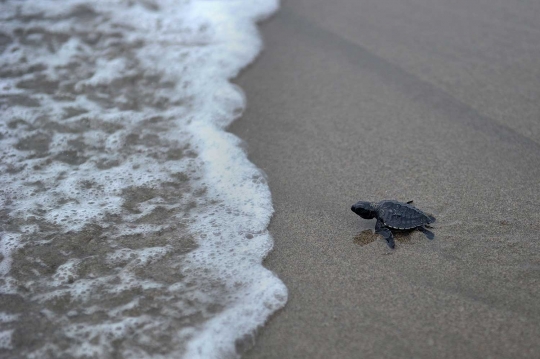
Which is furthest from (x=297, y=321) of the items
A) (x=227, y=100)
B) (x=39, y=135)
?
(x=39, y=135)

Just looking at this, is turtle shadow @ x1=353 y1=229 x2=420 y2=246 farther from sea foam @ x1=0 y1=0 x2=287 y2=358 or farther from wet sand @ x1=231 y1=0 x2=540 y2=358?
sea foam @ x1=0 y1=0 x2=287 y2=358

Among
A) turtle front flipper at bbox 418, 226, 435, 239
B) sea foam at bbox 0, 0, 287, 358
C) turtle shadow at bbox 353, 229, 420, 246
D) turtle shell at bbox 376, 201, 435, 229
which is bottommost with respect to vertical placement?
sea foam at bbox 0, 0, 287, 358

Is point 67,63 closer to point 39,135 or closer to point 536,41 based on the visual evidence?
point 39,135

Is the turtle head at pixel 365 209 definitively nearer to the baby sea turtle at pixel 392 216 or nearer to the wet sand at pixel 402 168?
the baby sea turtle at pixel 392 216

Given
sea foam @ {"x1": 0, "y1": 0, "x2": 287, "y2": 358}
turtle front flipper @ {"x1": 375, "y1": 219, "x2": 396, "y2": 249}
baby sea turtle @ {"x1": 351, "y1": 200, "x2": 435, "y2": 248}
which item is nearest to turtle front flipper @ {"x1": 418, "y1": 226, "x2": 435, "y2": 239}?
baby sea turtle @ {"x1": 351, "y1": 200, "x2": 435, "y2": 248}

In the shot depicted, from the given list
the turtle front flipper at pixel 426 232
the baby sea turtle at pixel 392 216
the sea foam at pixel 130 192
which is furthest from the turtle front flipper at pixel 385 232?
→ the sea foam at pixel 130 192
